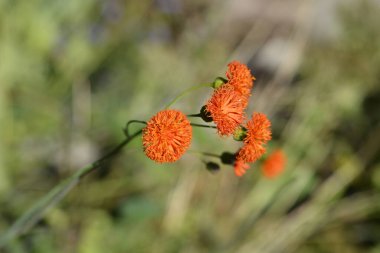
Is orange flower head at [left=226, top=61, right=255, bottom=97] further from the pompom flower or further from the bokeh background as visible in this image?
the bokeh background

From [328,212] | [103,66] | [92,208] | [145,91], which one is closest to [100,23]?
[103,66]

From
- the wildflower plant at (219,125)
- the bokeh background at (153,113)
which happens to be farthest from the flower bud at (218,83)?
the bokeh background at (153,113)

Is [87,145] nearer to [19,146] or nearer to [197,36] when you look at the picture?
[19,146]

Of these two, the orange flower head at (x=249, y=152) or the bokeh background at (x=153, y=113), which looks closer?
the orange flower head at (x=249, y=152)

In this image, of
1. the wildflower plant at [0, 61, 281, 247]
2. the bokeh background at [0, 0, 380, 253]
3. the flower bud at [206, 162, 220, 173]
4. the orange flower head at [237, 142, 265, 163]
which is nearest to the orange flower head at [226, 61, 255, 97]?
the wildflower plant at [0, 61, 281, 247]

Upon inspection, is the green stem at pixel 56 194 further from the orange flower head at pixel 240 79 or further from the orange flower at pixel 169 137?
the orange flower head at pixel 240 79

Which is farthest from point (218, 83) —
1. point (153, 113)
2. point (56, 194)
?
point (153, 113)

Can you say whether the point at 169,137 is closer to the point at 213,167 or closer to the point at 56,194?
the point at 213,167
